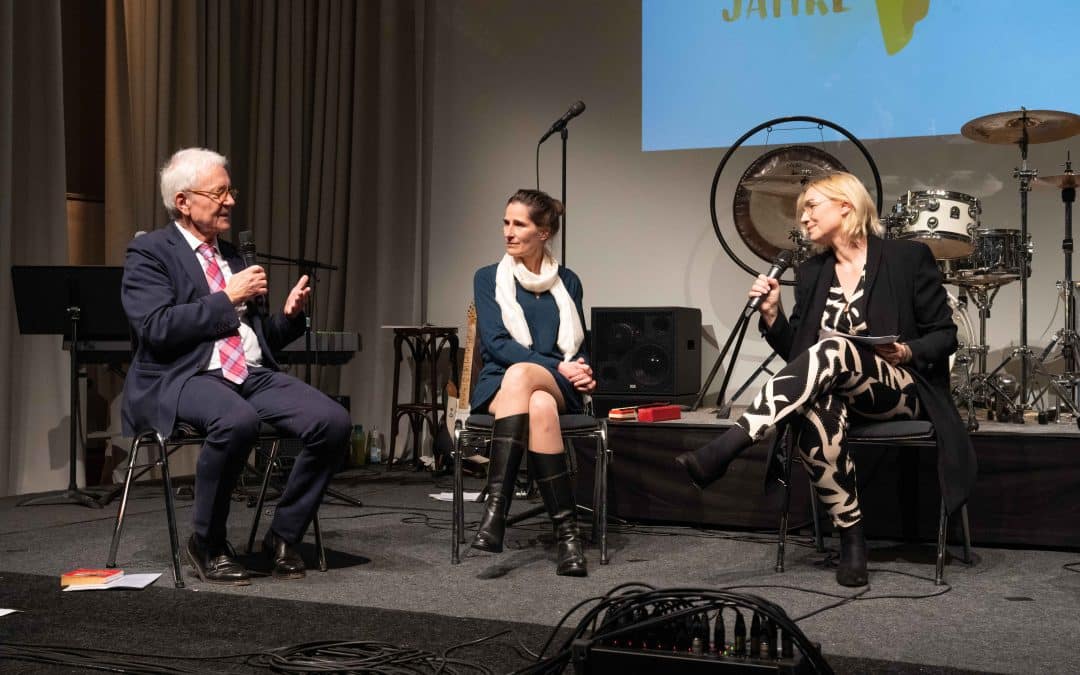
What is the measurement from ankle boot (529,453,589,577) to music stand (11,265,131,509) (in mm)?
1933

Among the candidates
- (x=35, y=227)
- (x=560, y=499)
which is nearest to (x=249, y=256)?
(x=560, y=499)

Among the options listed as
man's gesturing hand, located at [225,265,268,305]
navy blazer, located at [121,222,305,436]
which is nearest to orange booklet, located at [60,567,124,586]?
navy blazer, located at [121,222,305,436]

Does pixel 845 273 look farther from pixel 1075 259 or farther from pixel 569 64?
pixel 569 64

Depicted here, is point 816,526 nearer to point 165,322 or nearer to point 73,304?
point 165,322

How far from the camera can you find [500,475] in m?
2.78

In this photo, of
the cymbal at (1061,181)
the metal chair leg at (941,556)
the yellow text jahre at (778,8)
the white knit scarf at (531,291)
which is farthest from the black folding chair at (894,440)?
the yellow text jahre at (778,8)

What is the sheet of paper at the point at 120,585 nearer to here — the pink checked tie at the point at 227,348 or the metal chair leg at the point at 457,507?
the pink checked tie at the point at 227,348

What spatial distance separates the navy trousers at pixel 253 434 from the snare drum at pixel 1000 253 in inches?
107

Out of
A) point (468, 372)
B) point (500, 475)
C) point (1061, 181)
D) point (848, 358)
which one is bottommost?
point (500, 475)

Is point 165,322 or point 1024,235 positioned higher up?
point 1024,235

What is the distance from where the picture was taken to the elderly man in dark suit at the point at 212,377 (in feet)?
8.55

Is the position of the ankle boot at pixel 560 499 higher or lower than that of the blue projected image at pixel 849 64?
lower

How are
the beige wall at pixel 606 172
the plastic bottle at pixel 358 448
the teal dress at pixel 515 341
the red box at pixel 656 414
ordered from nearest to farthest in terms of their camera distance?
the teal dress at pixel 515 341 → the red box at pixel 656 414 → the beige wall at pixel 606 172 → the plastic bottle at pixel 358 448

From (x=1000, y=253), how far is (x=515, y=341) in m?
2.19
